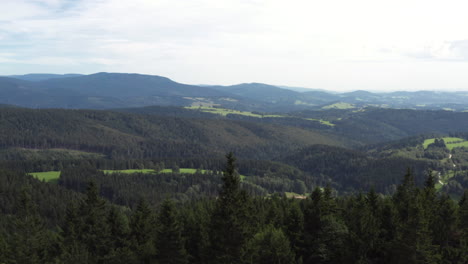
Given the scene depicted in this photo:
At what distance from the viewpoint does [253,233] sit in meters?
45.7

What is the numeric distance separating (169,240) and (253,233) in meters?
14.5

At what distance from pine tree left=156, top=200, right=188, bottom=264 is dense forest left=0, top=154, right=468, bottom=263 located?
0.47 ft

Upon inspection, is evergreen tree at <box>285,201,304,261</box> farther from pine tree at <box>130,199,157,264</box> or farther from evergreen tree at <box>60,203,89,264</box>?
evergreen tree at <box>60,203,89,264</box>

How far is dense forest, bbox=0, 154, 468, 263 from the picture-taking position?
41562 millimetres

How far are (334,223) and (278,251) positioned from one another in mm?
A: 10194

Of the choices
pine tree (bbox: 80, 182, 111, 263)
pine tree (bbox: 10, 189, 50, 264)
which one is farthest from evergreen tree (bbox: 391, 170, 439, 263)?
pine tree (bbox: 10, 189, 50, 264)

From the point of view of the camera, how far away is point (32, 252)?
64625mm

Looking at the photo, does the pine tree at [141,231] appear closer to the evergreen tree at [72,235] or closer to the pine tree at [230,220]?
the evergreen tree at [72,235]

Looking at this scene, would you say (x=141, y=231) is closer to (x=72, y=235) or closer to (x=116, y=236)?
(x=116, y=236)

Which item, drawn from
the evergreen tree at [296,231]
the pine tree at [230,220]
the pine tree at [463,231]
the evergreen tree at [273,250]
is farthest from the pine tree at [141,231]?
the pine tree at [463,231]

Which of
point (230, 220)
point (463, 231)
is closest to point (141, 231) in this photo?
point (230, 220)

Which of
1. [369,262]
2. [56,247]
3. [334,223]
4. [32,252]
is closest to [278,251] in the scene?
[334,223]

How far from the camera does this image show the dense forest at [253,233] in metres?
41.6

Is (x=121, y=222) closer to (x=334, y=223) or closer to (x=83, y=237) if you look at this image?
(x=83, y=237)
